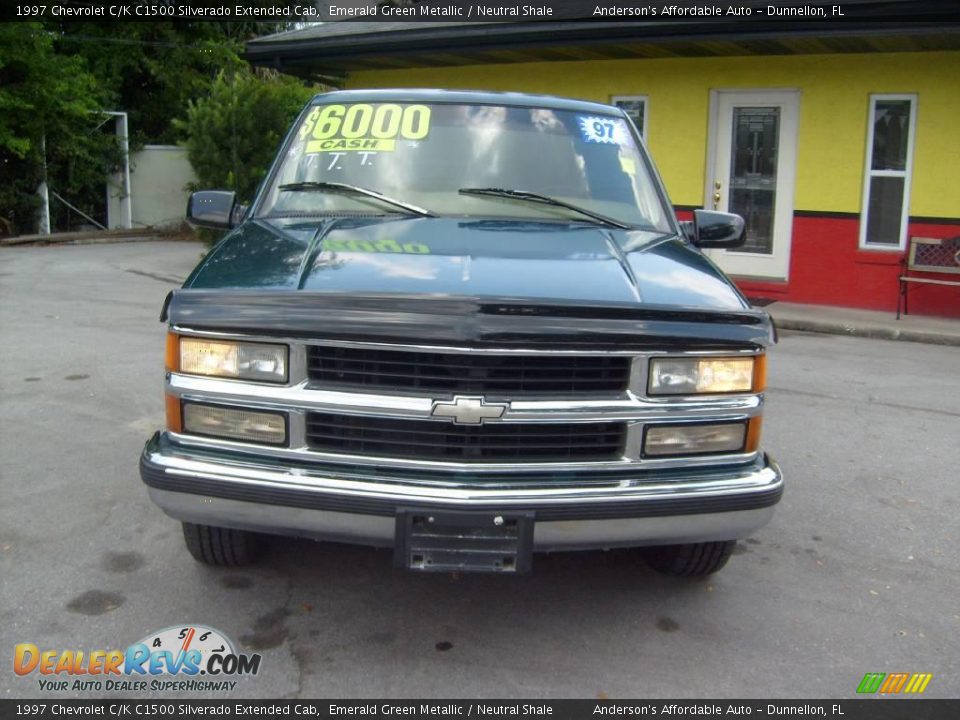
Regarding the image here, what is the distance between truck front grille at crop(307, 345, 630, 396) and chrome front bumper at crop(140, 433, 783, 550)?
0.29 m

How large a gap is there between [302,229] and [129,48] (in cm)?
2007

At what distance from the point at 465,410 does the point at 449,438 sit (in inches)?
5.0

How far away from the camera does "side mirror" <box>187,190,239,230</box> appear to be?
15.2 feet

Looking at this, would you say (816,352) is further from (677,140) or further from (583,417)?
(583,417)

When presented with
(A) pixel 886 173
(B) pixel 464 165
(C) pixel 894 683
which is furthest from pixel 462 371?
(A) pixel 886 173

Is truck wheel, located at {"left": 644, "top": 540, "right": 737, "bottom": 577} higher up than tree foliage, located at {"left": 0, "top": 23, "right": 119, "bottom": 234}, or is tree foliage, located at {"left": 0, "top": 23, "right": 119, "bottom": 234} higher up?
tree foliage, located at {"left": 0, "top": 23, "right": 119, "bottom": 234}

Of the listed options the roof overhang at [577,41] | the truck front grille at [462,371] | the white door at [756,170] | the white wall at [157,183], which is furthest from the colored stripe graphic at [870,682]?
the white wall at [157,183]

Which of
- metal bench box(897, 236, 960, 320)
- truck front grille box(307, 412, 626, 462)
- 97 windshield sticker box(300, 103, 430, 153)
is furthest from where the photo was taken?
metal bench box(897, 236, 960, 320)

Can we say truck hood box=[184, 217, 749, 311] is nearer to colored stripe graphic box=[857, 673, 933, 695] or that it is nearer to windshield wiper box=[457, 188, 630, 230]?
windshield wiper box=[457, 188, 630, 230]

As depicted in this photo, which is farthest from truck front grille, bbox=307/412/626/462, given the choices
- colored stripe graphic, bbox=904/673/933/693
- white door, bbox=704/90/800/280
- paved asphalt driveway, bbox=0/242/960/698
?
white door, bbox=704/90/800/280
